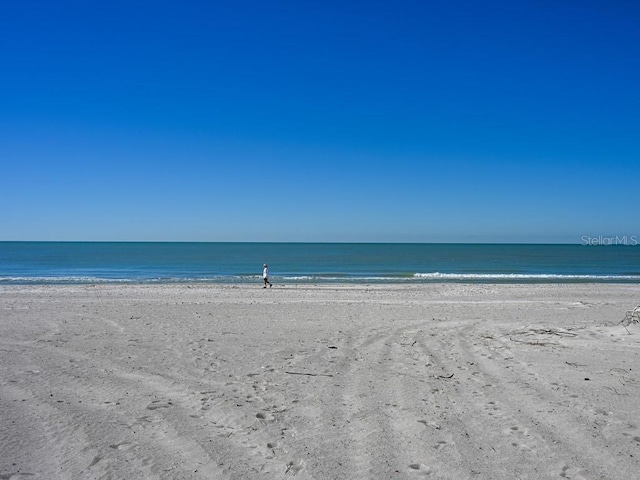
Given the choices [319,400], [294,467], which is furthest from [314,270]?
[294,467]

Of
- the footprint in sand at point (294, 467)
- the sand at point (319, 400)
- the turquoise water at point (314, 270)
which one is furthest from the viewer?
the turquoise water at point (314, 270)

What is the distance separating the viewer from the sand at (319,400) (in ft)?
14.7

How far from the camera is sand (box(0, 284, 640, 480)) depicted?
4.48 m

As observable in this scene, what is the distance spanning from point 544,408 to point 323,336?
5.88 m

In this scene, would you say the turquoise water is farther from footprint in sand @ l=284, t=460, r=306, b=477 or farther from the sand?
footprint in sand @ l=284, t=460, r=306, b=477

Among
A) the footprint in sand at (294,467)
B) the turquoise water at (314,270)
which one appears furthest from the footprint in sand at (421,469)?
the turquoise water at (314,270)

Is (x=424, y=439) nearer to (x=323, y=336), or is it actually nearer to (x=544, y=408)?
(x=544, y=408)

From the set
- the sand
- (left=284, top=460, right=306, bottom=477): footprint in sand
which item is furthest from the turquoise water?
(left=284, top=460, right=306, bottom=477): footprint in sand

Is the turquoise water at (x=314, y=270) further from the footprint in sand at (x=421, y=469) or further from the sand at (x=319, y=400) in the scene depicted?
the footprint in sand at (x=421, y=469)

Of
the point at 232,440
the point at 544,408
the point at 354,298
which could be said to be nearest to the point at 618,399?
the point at 544,408

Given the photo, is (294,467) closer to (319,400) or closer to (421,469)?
(421,469)

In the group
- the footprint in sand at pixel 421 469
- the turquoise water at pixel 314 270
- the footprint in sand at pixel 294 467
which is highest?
the footprint in sand at pixel 421 469

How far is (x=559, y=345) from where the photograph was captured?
32.6 feet

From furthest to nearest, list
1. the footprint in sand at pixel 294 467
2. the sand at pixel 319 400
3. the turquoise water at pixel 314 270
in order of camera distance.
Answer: the turquoise water at pixel 314 270 → the sand at pixel 319 400 → the footprint in sand at pixel 294 467
